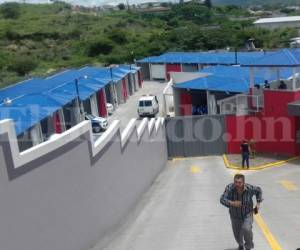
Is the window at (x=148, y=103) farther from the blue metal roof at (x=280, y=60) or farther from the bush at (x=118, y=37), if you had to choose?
the bush at (x=118, y=37)

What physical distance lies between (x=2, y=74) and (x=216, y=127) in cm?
4880

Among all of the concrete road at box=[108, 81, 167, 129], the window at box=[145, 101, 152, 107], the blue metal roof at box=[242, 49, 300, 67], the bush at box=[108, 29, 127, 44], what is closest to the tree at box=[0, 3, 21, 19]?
the bush at box=[108, 29, 127, 44]

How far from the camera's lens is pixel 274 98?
79.2 feet

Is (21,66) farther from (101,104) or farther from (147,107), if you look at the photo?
(147,107)

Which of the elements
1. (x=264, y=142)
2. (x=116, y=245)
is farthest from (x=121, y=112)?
(x=116, y=245)

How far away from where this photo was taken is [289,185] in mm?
18516

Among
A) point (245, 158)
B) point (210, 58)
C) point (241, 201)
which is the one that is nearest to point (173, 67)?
point (210, 58)

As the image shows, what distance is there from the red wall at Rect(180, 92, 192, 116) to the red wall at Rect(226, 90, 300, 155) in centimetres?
1005

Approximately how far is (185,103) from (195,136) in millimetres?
10031

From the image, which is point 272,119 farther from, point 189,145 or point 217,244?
point 217,244

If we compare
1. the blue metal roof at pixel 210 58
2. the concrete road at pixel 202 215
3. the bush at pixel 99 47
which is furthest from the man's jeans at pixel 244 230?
the bush at pixel 99 47

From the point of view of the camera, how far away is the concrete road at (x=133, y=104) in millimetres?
41675

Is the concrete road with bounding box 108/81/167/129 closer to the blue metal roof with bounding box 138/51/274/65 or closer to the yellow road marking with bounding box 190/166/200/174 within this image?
the blue metal roof with bounding box 138/51/274/65

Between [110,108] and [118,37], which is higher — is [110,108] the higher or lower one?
the lower one
